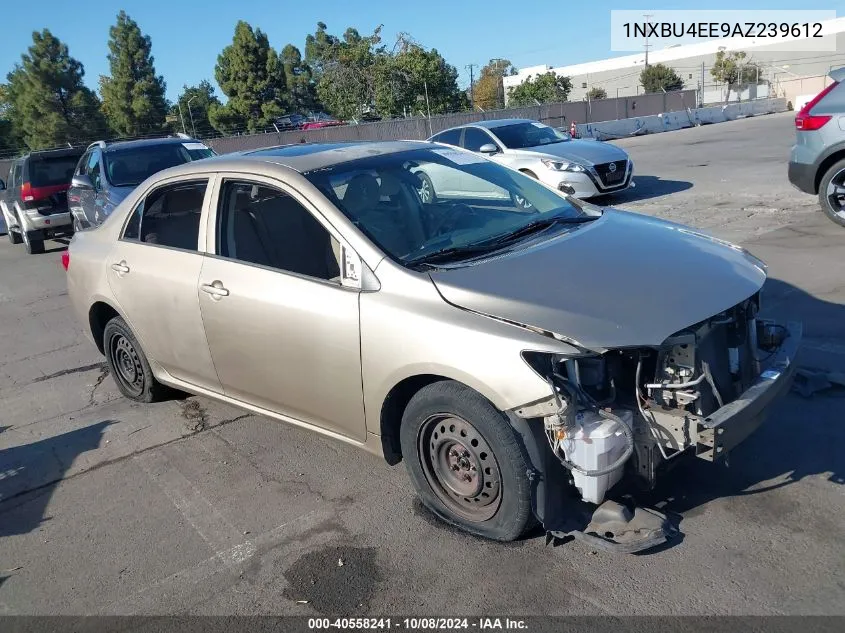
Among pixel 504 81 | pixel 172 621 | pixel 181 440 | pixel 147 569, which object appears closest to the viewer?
pixel 172 621

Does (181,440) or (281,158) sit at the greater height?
(281,158)

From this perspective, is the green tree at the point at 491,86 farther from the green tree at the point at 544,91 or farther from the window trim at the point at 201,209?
the window trim at the point at 201,209

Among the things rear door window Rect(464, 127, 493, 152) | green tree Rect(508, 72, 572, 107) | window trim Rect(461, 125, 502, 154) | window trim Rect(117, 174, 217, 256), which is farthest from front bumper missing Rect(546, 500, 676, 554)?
green tree Rect(508, 72, 572, 107)

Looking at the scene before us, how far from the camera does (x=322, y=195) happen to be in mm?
3783

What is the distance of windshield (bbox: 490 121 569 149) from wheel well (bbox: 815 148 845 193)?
519cm

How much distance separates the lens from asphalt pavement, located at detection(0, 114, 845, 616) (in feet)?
9.77

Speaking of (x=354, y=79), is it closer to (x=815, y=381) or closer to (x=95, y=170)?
(x=95, y=170)

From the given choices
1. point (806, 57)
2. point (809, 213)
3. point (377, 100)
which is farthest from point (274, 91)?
point (809, 213)

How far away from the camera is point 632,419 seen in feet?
9.89

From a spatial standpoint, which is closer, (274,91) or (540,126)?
(540,126)

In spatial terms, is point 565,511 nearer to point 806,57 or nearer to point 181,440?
point 181,440

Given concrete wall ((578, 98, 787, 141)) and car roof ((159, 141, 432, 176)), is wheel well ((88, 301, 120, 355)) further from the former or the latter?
concrete wall ((578, 98, 787, 141))

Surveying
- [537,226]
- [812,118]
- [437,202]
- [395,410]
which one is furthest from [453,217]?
[812,118]

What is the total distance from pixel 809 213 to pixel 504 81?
294ft
